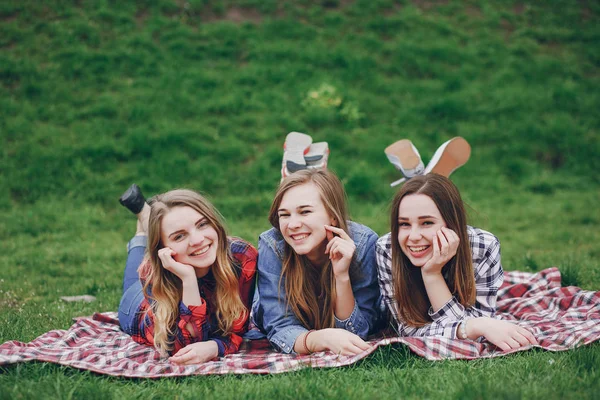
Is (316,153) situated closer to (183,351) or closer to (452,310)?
(452,310)

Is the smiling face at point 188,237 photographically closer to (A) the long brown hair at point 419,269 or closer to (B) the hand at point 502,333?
(A) the long brown hair at point 419,269

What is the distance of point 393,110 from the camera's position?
32.0 ft

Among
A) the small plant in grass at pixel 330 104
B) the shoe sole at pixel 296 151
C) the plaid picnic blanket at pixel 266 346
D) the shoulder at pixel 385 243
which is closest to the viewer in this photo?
the plaid picnic blanket at pixel 266 346

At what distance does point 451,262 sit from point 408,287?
0.29 metres

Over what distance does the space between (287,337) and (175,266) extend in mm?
756

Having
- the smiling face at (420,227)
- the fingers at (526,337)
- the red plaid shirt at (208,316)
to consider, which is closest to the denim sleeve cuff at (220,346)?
the red plaid shirt at (208,316)

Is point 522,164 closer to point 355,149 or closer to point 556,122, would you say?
point 556,122

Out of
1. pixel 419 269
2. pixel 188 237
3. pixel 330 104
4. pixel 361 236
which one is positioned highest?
pixel 330 104

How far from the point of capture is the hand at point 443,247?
332 cm

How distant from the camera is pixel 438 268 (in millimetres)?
3414

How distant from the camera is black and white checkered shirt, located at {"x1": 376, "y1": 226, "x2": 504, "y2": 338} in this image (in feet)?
11.3

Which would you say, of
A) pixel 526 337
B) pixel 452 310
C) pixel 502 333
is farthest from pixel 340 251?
pixel 526 337

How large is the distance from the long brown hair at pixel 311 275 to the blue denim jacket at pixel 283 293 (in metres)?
0.06

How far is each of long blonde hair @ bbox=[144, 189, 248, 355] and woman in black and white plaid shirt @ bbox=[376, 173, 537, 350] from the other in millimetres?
931
